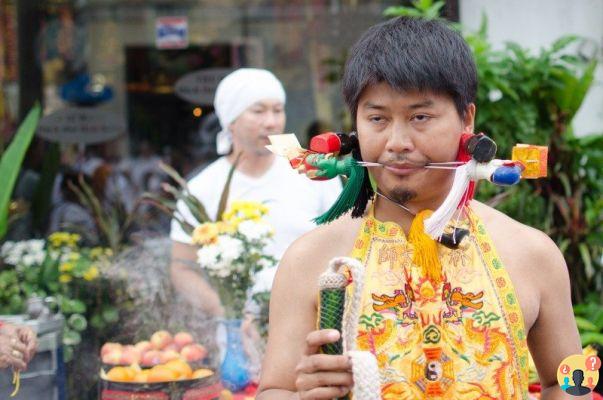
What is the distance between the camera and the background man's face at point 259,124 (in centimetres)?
415

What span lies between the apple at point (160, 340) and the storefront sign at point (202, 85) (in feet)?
12.7

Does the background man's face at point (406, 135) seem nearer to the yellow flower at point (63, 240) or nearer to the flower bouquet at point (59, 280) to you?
the flower bouquet at point (59, 280)

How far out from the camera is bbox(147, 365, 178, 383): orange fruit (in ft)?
9.39

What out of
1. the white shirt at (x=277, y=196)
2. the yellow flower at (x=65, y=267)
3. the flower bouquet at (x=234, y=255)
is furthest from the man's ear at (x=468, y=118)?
the yellow flower at (x=65, y=267)

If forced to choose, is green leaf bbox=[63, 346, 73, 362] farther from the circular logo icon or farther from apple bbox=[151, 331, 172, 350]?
the circular logo icon

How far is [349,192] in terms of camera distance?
1.95 m

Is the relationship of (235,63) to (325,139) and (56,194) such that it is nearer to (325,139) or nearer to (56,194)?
(56,194)

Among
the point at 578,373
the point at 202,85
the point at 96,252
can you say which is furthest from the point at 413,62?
the point at 202,85

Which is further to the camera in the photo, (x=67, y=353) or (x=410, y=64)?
(x=67, y=353)

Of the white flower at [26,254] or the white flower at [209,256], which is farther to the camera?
the white flower at [26,254]

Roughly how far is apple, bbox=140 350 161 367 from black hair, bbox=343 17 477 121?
4.36 ft

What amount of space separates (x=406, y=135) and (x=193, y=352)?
1465 mm

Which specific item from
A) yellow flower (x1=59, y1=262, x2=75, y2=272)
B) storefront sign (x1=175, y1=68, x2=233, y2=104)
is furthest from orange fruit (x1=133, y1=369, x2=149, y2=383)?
storefront sign (x1=175, y1=68, x2=233, y2=104)

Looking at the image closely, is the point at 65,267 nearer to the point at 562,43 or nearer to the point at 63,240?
the point at 63,240
